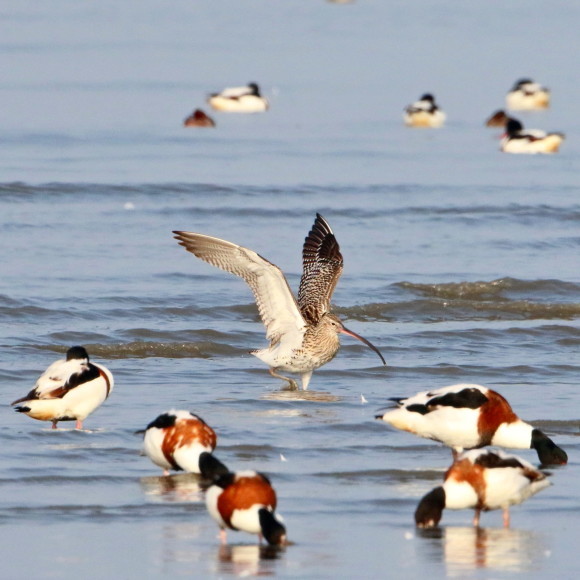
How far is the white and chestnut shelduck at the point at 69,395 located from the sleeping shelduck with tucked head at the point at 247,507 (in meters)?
2.52

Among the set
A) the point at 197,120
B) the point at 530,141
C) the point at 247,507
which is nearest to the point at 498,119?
the point at 530,141

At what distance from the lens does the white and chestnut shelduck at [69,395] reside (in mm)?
9258

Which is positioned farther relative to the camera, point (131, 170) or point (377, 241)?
point (131, 170)

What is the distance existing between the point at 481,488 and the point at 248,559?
1.27 meters

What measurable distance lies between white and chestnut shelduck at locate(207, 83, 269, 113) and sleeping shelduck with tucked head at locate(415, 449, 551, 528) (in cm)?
2326

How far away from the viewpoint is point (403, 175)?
22.9 meters

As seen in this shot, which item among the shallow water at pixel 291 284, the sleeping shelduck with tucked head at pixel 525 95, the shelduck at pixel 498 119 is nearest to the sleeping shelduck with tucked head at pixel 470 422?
the shallow water at pixel 291 284

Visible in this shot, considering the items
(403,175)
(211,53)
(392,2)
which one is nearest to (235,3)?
(392,2)

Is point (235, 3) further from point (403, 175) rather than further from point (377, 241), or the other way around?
point (377, 241)

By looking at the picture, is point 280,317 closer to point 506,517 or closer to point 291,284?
point 291,284

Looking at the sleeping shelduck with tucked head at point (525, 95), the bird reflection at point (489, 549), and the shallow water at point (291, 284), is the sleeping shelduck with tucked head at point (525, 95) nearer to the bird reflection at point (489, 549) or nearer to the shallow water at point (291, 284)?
the shallow water at point (291, 284)

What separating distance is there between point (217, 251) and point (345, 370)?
5.30 feet

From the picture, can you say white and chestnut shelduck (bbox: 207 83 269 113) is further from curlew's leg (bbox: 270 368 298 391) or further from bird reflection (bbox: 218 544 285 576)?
bird reflection (bbox: 218 544 285 576)

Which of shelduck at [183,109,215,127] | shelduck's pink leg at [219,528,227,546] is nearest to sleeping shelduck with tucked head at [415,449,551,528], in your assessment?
shelduck's pink leg at [219,528,227,546]
